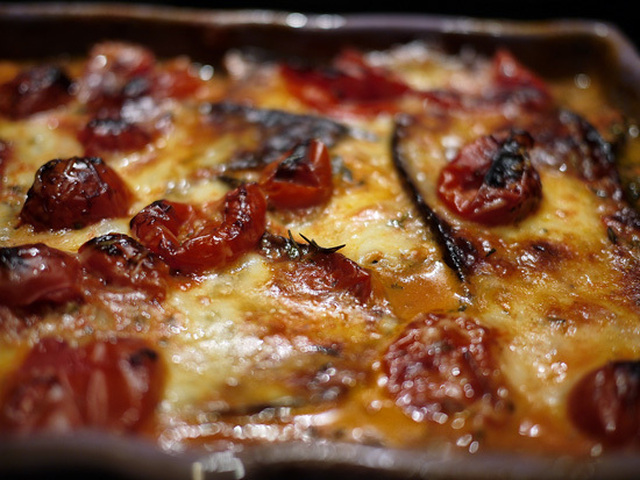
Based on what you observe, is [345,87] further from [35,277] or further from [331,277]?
[35,277]

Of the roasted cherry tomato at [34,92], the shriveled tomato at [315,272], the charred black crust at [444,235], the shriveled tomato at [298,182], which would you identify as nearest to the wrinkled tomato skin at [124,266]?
the shriveled tomato at [315,272]

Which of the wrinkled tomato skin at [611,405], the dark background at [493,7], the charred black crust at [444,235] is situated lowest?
the dark background at [493,7]

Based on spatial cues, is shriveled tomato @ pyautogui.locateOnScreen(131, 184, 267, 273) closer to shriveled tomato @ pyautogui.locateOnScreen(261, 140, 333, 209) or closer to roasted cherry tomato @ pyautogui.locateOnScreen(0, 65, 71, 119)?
shriveled tomato @ pyautogui.locateOnScreen(261, 140, 333, 209)

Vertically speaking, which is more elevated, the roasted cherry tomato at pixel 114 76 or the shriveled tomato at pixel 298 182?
the shriveled tomato at pixel 298 182

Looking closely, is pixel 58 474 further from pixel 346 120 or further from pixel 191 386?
pixel 346 120

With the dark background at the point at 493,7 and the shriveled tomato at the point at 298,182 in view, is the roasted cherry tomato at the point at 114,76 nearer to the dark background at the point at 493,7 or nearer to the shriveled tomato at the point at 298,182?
the shriveled tomato at the point at 298,182

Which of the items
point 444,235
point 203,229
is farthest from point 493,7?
point 203,229

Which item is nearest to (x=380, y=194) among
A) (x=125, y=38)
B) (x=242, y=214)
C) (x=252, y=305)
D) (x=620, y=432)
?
(x=242, y=214)
